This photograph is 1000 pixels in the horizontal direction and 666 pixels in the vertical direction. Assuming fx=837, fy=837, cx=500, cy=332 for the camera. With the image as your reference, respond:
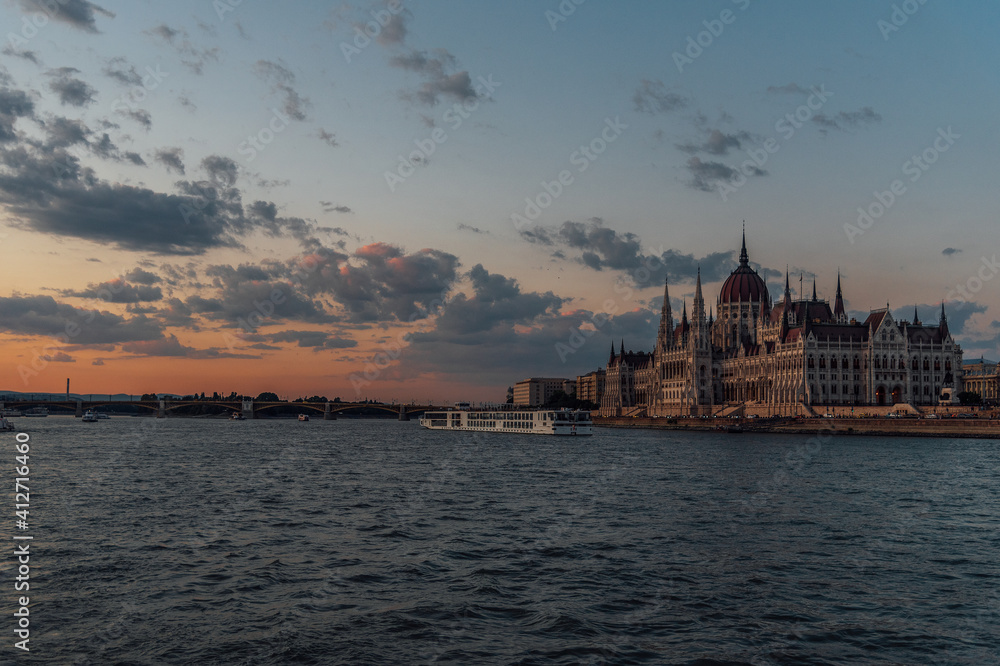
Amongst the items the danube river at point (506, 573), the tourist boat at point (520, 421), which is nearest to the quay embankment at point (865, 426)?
the tourist boat at point (520, 421)

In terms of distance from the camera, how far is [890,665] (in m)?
16.2

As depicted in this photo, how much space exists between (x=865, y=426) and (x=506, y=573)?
376 feet

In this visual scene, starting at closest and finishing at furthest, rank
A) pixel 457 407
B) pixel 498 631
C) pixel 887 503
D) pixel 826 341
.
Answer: pixel 498 631, pixel 887 503, pixel 826 341, pixel 457 407

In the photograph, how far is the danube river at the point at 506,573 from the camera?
17062 millimetres

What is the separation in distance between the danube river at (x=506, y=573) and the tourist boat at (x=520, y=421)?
3285 inches

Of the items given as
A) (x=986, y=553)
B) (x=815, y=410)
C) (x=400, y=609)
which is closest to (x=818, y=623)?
(x=400, y=609)

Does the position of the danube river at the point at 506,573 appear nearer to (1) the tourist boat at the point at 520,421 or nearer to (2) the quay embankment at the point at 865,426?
(2) the quay embankment at the point at 865,426

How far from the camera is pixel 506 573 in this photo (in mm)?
23312

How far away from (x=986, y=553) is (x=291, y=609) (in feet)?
72.4

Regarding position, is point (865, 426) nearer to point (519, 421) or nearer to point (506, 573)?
point (519, 421)

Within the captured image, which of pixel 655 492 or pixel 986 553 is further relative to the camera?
pixel 655 492

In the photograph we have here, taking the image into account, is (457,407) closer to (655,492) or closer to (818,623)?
(655,492)

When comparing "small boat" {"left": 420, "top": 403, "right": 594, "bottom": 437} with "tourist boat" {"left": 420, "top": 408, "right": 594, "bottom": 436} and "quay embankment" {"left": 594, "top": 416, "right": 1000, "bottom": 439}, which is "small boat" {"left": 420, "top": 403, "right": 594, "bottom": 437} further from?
"quay embankment" {"left": 594, "top": 416, "right": 1000, "bottom": 439}

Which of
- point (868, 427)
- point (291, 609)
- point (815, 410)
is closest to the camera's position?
point (291, 609)
